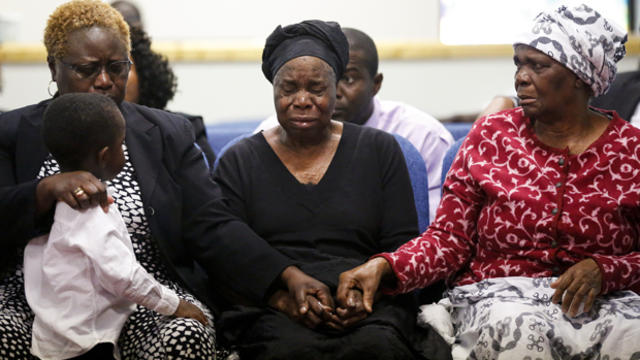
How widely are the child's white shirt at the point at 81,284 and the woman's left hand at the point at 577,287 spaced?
1212 mm

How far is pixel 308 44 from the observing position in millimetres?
2717

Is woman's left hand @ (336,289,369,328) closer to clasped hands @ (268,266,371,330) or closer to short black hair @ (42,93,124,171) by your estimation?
clasped hands @ (268,266,371,330)

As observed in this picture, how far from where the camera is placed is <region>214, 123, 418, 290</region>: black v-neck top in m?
2.61

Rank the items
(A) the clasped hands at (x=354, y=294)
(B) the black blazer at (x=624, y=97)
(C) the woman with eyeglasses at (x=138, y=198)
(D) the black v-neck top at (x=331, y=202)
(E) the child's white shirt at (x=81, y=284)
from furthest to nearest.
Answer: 1. (B) the black blazer at (x=624, y=97)
2. (D) the black v-neck top at (x=331, y=202)
3. (C) the woman with eyeglasses at (x=138, y=198)
4. (A) the clasped hands at (x=354, y=294)
5. (E) the child's white shirt at (x=81, y=284)

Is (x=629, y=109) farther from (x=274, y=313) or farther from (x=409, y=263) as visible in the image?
(x=274, y=313)

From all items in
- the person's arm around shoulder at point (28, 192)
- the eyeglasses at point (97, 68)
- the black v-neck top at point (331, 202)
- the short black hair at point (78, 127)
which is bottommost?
the black v-neck top at point (331, 202)

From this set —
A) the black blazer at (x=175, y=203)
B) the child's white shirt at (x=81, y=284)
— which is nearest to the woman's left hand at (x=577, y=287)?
the black blazer at (x=175, y=203)

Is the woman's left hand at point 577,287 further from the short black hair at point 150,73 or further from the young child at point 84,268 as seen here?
the short black hair at point 150,73

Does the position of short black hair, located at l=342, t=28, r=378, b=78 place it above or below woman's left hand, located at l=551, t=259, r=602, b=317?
above

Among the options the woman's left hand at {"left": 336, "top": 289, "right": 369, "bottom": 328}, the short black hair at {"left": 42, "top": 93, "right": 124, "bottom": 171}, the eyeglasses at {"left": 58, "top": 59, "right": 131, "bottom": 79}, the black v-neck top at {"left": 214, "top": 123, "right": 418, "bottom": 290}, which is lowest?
the woman's left hand at {"left": 336, "top": 289, "right": 369, "bottom": 328}

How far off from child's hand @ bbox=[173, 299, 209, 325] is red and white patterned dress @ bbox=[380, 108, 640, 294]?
626 mm

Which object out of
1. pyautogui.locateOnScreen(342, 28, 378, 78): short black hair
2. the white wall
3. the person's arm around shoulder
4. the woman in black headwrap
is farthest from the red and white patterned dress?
the white wall

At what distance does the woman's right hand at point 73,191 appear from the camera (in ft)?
7.10

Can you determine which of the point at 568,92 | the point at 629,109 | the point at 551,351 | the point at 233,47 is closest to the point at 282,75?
the point at 568,92
